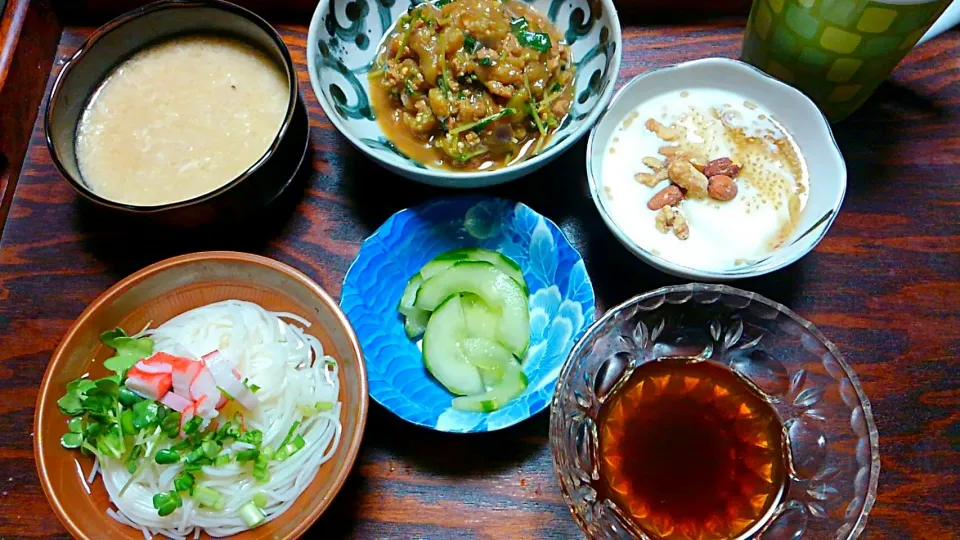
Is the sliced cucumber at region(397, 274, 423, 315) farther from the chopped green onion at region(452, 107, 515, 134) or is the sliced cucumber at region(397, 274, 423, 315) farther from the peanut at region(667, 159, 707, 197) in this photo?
the peanut at region(667, 159, 707, 197)

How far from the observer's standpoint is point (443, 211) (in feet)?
5.81

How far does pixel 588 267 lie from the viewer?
69.7 inches

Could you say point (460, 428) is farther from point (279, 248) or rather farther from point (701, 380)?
point (279, 248)

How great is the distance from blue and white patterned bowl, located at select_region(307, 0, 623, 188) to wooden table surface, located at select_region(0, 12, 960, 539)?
0.14m

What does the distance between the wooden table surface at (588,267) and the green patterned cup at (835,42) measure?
0.15m

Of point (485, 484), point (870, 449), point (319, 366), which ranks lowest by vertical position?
point (485, 484)

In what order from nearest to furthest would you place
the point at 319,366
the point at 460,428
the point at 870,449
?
the point at 870,449 → the point at 460,428 → the point at 319,366

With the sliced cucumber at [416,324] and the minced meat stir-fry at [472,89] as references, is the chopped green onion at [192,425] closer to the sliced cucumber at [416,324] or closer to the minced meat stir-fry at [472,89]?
the sliced cucumber at [416,324]

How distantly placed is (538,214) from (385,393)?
577mm

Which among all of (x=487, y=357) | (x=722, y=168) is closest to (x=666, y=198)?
(x=722, y=168)

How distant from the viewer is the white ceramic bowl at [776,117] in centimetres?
162

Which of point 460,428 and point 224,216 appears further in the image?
point 224,216

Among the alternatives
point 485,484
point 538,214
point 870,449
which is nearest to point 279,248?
point 538,214

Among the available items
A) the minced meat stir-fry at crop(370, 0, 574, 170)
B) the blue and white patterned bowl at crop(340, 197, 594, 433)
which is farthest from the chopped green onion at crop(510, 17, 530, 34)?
the blue and white patterned bowl at crop(340, 197, 594, 433)
